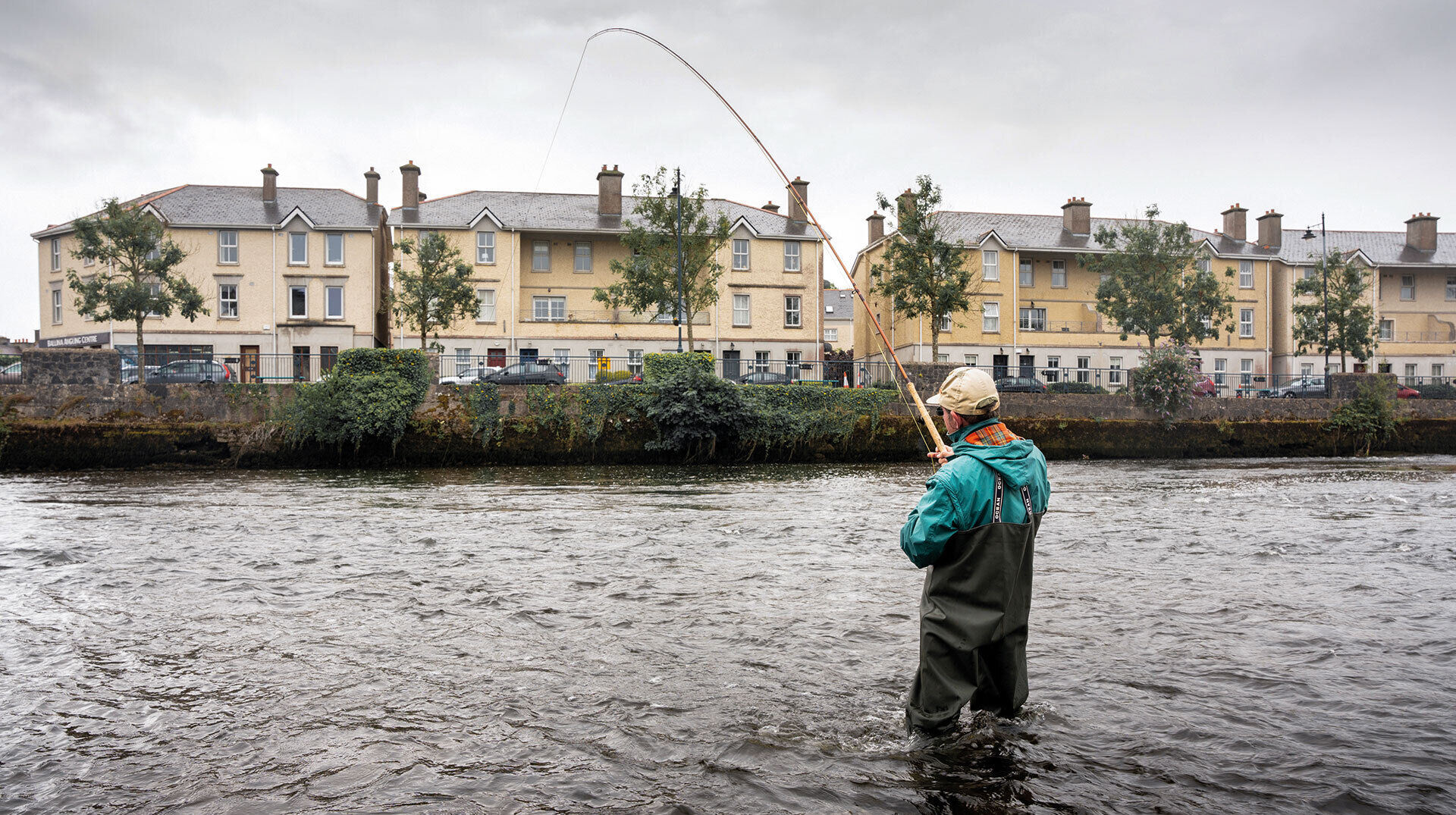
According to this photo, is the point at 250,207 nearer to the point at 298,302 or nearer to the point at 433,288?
the point at 298,302

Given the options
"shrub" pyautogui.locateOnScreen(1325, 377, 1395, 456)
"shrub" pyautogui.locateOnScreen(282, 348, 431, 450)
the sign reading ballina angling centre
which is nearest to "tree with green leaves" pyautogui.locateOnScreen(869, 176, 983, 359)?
"shrub" pyautogui.locateOnScreen(1325, 377, 1395, 456)

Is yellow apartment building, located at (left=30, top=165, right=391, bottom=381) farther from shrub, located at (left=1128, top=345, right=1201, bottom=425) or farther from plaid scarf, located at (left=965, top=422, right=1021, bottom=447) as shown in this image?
plaid scarf, located at (left=965, top=422, right=1021, bottom=447)

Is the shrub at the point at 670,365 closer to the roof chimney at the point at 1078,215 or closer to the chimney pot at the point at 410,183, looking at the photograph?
the chimney pot at the point at 410,183

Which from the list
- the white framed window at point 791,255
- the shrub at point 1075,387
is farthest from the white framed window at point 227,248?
the shrub at point 1075,387

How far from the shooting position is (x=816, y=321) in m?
50.8

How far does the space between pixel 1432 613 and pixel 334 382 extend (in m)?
21.9

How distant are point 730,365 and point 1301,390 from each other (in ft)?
76.7

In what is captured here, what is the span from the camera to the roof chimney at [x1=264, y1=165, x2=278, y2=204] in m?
48.7

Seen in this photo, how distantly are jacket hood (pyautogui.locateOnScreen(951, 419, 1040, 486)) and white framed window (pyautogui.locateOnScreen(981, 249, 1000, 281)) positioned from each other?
165ft

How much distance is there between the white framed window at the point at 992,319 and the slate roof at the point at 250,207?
32.1 metres

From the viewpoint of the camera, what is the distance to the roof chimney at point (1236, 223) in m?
55.8

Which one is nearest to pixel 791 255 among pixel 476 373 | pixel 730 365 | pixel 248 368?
pixel 730 365

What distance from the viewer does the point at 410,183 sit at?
159ft

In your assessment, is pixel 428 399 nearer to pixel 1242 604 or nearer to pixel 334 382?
pixel 334 382
